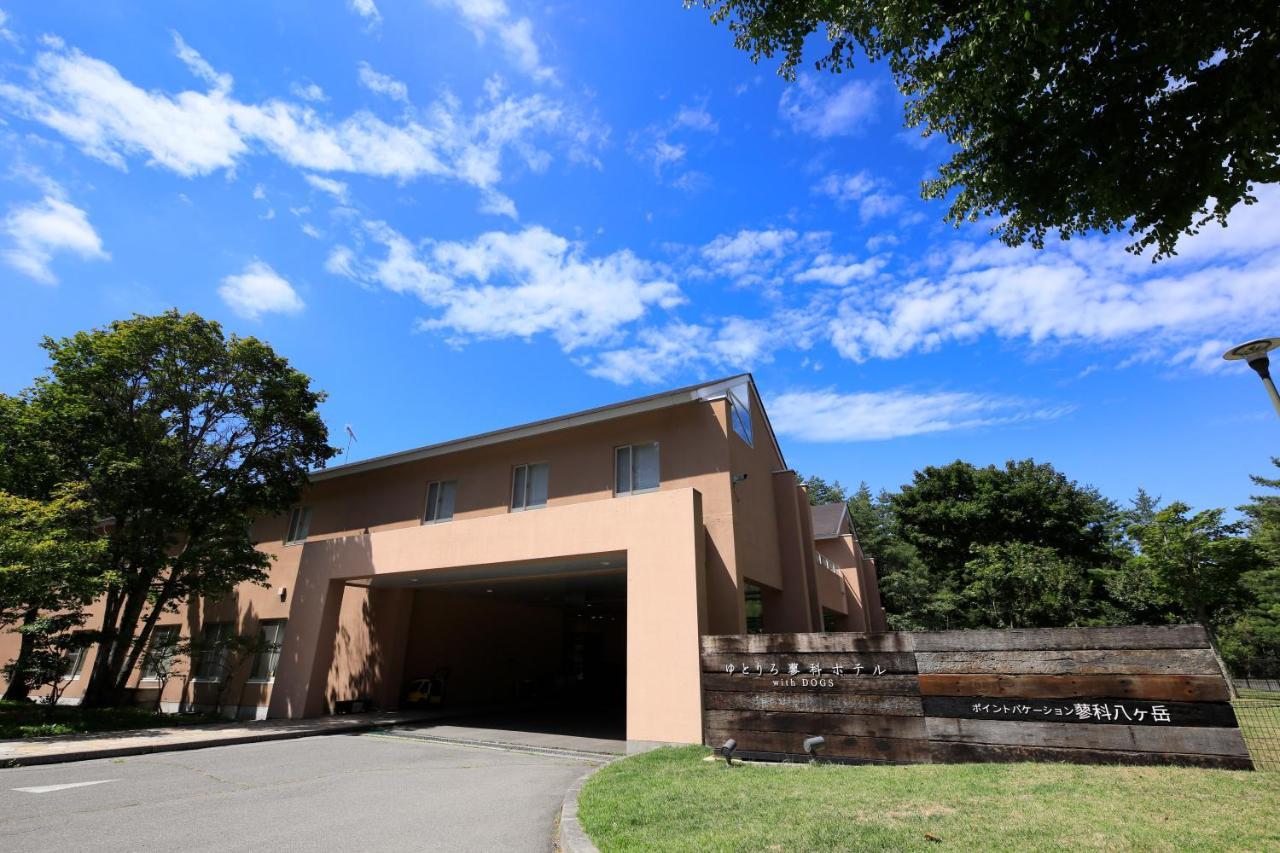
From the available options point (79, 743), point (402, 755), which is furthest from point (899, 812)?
point (79, 743)

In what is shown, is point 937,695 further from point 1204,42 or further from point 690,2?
point 690,2

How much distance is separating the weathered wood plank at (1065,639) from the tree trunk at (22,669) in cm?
1971

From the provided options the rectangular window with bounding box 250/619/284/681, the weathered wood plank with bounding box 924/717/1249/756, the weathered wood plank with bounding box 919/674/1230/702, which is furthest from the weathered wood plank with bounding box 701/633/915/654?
the rectangular window with bounding box 250/619/284/681

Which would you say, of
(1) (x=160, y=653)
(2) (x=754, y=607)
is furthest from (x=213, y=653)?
(2) (x=754, y=607)

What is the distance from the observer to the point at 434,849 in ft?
16.8

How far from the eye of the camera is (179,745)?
10.8 metres

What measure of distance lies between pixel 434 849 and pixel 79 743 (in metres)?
10.0

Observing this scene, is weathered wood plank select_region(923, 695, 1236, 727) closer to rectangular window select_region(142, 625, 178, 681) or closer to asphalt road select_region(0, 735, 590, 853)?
asphalt road select_region(0, 735, 590, 853)

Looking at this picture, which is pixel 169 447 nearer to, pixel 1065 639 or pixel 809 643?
pixel 809 643

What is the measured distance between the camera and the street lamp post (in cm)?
744

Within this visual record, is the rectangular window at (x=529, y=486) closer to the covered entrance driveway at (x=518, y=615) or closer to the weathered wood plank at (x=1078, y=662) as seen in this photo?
the covered entrance driveway at (x=518, y=615)

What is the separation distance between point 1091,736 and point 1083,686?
499 millimetres

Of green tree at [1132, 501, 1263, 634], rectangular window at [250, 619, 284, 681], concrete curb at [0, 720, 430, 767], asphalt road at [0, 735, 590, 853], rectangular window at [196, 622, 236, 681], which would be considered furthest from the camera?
green tree at [1132, 501, 1263, 634]

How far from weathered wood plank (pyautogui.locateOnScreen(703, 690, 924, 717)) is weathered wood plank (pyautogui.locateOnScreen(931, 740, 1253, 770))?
1.70 feet
